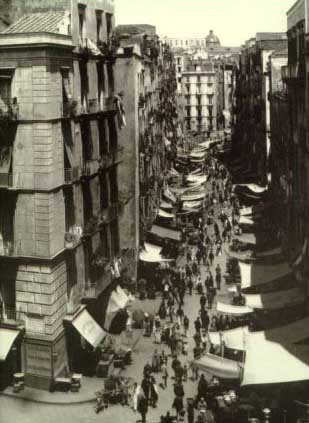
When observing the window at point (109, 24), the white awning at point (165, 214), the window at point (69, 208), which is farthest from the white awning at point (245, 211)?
the window at point (69, 208)

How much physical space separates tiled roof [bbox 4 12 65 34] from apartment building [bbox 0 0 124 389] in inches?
2.3

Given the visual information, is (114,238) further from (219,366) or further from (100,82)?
(219,366)

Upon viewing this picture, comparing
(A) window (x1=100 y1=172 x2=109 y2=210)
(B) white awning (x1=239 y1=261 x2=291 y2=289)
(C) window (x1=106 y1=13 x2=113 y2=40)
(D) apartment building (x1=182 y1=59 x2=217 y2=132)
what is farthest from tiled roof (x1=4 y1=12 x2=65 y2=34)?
(D) apartment building (x1=182 y1=59 x2=217 y2=132)

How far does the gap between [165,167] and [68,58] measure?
166 ft

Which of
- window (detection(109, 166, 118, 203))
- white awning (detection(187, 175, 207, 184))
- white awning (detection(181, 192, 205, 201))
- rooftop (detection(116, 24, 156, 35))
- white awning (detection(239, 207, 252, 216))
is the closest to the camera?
window (detection(109, 166, 118, 203))

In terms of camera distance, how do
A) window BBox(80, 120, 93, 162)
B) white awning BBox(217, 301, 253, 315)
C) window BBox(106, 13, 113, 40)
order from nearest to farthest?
1. white awning BBox(217, 301, 253, 315)
2. window BBox(80, 120, 93, 162)
3. window BBox(106, 13, 113, 40)

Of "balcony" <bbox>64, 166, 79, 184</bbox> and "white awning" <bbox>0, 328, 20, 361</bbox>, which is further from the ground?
"balcony" <bbox>64, 166, 79, 184</bbox>

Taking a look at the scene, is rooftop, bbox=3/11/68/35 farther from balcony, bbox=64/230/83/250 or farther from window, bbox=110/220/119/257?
window, bbox=110/220/119/257

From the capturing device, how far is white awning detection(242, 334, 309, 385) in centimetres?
2938

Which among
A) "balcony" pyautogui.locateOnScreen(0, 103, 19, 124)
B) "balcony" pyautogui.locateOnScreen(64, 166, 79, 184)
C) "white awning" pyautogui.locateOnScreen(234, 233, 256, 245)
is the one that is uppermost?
"balcony" pyautogui.locateOnScreen(0, 103, 19, 124)

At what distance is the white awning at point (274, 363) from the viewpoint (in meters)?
29.4

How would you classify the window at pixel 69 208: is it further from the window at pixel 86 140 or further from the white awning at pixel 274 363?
the white awning at pixel 274 363

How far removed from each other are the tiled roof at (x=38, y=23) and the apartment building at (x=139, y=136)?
14.3 metres

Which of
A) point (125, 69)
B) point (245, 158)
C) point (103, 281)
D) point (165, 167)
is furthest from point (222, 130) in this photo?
point (103, 281)
